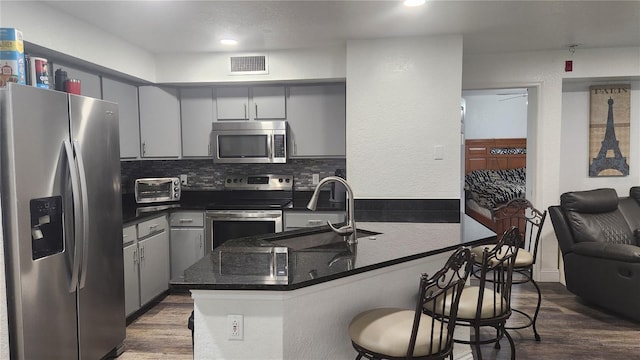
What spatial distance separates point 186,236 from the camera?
4.26 m

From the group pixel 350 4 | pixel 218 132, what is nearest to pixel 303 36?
pixel 350 4

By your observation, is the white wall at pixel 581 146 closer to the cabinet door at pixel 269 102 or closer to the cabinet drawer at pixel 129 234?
the cabinet door at pixel 269 102

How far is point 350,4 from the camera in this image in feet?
9.34

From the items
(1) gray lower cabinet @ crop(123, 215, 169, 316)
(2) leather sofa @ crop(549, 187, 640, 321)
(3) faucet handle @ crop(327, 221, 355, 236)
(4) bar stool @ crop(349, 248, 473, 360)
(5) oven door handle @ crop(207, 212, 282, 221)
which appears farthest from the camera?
(5) oven door handle @ crop(207, 212, 282, 221)

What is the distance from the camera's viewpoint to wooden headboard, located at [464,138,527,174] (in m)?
8.01

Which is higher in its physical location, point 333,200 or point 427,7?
point 427,7

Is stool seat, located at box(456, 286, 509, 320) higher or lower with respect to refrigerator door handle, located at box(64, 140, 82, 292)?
lower

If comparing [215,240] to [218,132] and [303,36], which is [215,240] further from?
[303,36]

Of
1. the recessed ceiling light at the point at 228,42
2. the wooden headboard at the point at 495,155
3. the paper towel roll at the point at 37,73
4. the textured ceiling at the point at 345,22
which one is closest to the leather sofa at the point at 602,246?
Result: the textured ceiling at the point at 345,22

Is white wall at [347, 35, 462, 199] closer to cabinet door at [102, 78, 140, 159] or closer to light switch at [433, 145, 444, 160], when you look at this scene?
light switch at [433, 145, 444, 160]

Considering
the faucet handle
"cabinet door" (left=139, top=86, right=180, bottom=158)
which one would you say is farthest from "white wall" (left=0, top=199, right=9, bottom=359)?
"cabinet door" (left=139, top=86, right=180, bottom=158)

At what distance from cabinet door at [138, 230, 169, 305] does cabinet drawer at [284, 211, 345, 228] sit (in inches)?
46.9

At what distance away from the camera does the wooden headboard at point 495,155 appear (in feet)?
26.3

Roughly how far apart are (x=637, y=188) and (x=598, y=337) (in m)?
1.88
